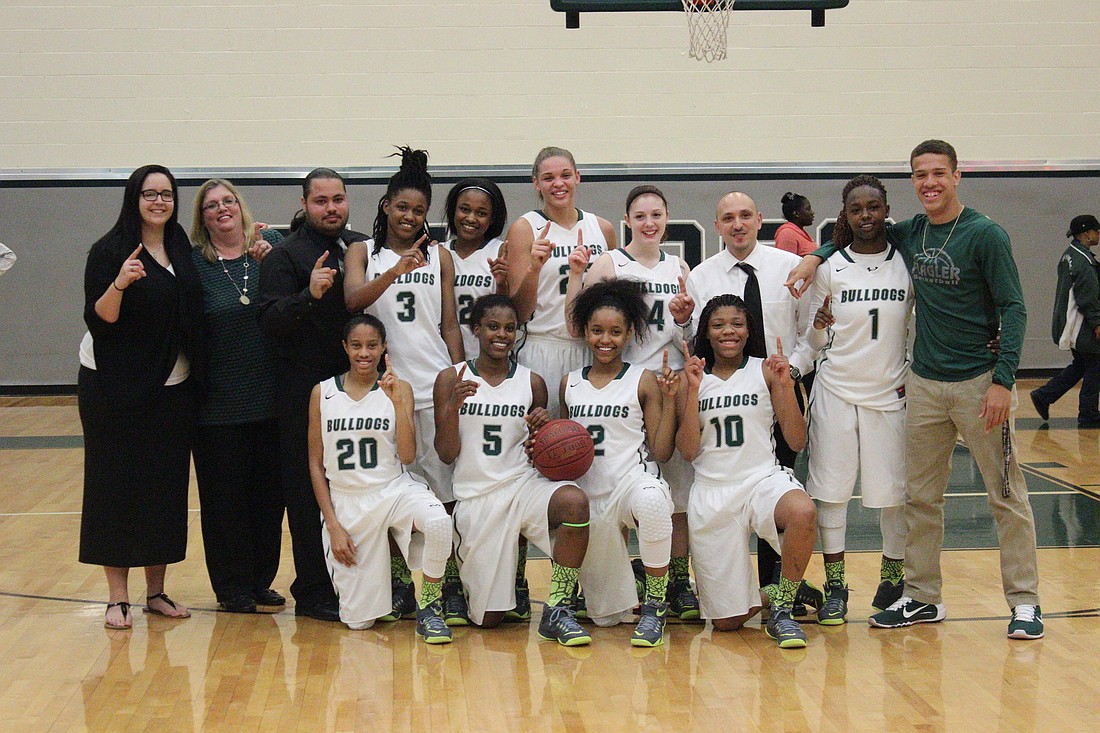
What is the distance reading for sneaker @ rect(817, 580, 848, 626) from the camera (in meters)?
4.56

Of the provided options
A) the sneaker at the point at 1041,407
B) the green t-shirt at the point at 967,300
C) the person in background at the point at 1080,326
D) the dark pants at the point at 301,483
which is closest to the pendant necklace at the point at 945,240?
the green t-shirt at the point at 967,300

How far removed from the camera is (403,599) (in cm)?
478

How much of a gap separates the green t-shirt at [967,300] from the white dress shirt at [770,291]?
0.48 m

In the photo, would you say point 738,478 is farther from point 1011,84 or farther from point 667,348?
point 1011,84

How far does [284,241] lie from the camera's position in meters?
4.77

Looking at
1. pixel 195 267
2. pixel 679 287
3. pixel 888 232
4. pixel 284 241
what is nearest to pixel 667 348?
pixel 679 287

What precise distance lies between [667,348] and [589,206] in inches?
254

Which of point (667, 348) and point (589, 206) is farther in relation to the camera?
point (589, 206)

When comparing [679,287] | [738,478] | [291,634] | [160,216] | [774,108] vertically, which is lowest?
[291,634]

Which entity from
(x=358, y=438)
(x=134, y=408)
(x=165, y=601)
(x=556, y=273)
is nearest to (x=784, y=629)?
(x=556, y=273)

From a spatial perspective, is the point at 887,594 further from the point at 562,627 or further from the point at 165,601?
the point at 165,601

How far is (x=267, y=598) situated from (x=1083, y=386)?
7.28 metres

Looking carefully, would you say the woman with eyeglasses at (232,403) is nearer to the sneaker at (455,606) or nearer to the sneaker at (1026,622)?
the sneaker at (455,606)

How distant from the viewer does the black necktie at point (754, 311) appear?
465 centimetres
